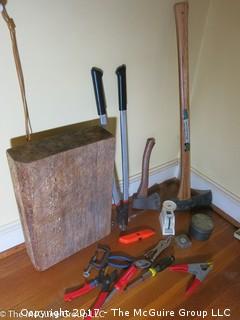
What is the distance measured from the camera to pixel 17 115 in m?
1.08

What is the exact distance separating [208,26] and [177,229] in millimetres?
1040

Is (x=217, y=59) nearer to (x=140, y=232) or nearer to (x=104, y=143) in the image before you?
(x=104, y=143)

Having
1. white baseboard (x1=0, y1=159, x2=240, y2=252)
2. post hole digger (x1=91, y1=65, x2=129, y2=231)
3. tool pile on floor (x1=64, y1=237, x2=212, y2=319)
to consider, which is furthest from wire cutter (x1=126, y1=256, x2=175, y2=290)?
white baseboard (x1=0, y1=159, x2=240, y2=252)

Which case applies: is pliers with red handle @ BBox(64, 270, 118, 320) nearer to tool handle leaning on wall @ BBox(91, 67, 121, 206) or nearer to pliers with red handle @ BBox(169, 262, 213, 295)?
pliers with red handle @ BBox(169, 262, 213, 295)

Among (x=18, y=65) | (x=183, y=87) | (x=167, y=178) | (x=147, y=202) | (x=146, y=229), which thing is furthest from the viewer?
(x=167, y=178)

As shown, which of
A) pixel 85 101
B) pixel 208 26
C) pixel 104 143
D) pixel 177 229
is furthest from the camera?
pixel 177 229

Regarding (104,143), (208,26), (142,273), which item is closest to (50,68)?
(104,143)

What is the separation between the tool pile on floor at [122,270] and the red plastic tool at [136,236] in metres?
0.08

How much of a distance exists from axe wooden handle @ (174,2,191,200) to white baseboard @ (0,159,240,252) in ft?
0.54

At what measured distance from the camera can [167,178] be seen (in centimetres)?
182

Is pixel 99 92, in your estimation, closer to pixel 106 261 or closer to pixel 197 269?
pixel 106 261

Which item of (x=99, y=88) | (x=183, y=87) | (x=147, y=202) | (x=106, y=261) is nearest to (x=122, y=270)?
(x=106, y=261)

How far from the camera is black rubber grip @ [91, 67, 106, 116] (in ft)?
3.76

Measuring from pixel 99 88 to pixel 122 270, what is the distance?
0.80 m
